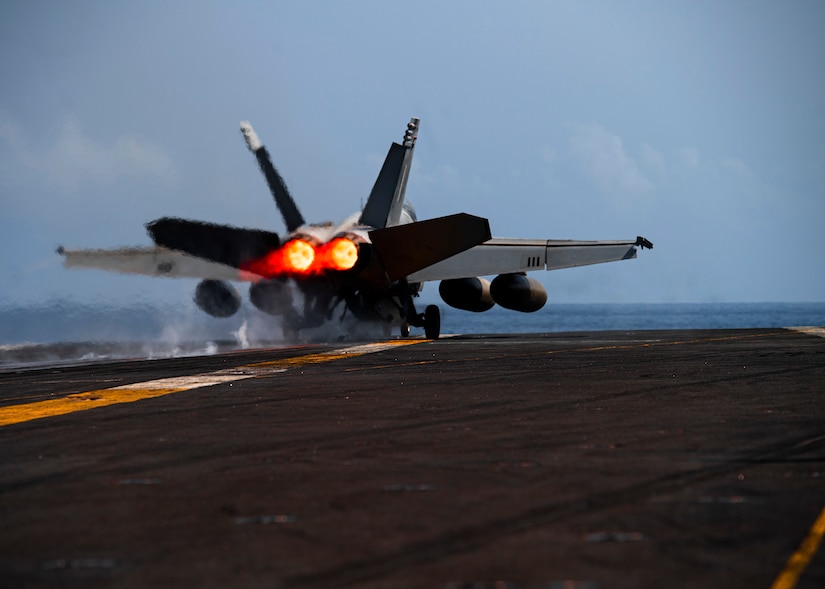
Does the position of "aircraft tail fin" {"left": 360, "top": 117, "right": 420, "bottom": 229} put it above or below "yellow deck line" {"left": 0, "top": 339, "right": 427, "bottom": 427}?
above

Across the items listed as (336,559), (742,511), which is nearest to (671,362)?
(742,511)

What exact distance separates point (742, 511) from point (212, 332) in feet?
108

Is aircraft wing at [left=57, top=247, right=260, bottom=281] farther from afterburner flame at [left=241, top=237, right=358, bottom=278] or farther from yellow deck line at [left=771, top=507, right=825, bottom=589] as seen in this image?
yellow deck line at [left=771, top=507, right=825, bottom=589]

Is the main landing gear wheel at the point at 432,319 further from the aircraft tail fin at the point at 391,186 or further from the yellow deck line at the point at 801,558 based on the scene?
the yellow deck line at the point at 801,558

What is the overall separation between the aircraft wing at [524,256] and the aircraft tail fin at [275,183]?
4445 millimetres

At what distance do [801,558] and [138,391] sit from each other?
13439 millimetres

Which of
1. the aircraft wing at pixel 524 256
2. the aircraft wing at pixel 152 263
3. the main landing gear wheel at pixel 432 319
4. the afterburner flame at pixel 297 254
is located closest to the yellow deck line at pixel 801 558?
Result: the afterburner flame at pixel 297 254

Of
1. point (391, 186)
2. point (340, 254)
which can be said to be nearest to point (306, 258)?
point (340, 254)

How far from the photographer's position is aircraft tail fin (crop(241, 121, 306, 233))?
1287 inches

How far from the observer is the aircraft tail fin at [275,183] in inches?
1287

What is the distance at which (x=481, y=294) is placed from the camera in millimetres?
38688

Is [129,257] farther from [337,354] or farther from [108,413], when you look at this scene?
[108,413]

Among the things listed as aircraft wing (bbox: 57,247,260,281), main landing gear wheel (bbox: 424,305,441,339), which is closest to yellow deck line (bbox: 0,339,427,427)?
aircraft wing (bbox: 57,247,260,281)

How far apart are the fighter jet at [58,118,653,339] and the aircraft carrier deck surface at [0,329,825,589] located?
40.2 feet
